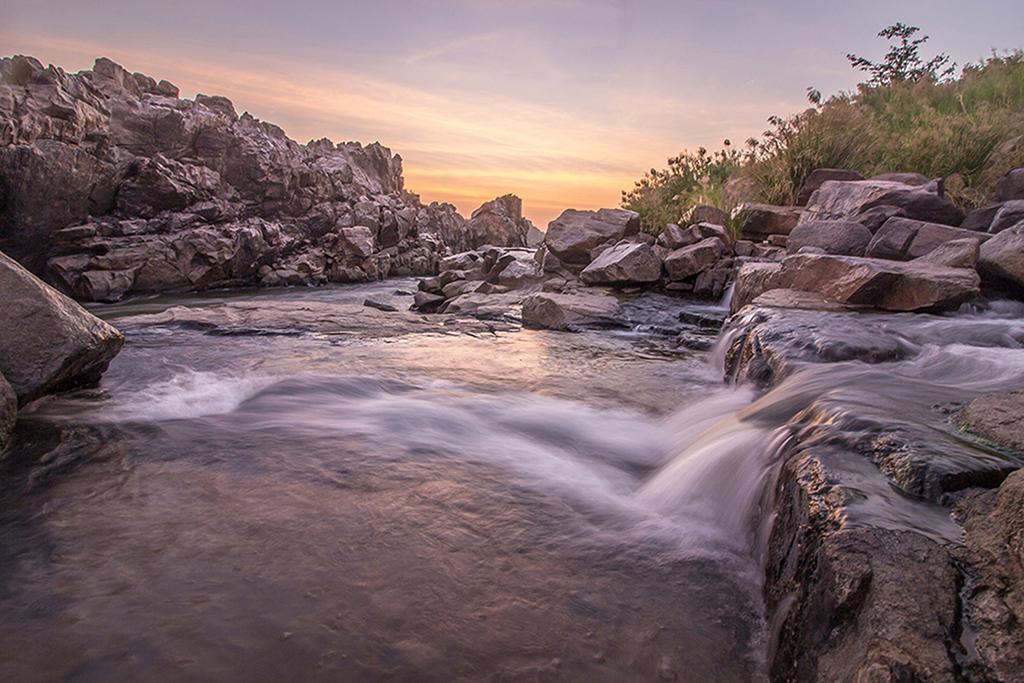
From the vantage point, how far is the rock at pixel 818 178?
31.8ft

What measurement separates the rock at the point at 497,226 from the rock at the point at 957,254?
53.5 metres

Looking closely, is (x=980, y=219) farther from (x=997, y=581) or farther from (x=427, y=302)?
(x=427, y=302)

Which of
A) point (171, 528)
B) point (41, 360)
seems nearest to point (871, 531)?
point (171, 528)

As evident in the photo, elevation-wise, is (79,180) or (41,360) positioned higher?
(79,180)

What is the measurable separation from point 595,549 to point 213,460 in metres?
2.16

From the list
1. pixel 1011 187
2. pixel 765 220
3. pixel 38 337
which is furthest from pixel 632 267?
pixel 38 337

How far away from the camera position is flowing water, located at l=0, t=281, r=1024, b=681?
60.4 inches

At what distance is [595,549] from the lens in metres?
2.14

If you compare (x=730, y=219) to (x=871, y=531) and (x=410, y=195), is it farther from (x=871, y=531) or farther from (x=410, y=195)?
(x=410, y=195)

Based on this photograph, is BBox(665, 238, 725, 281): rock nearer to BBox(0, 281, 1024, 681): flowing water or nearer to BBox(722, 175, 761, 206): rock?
BBox(722, 175, 761, 206): rock

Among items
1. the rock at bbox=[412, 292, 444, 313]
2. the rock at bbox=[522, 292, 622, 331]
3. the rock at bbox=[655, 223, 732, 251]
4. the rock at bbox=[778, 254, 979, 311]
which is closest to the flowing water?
the rock at bbox=[778, 254, 979, 311]

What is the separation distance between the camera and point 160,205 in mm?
21109

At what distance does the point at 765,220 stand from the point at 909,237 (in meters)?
3.33

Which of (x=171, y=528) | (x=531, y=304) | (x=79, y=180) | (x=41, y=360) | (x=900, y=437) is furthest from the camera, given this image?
(x=79, y=180)
